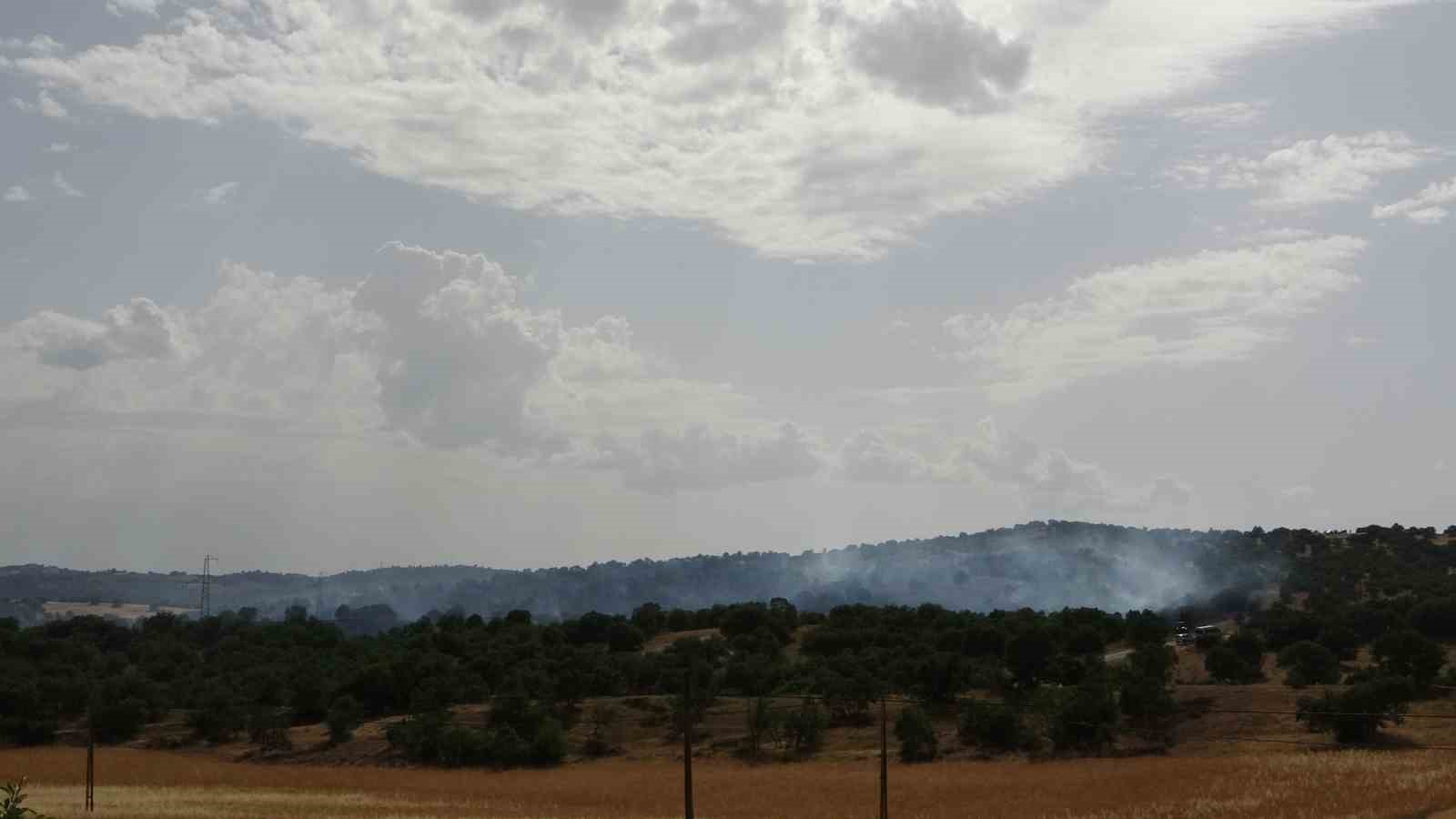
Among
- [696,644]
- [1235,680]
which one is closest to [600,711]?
[696,644]

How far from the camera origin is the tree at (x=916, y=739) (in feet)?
284

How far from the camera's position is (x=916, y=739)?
8675 centimetres

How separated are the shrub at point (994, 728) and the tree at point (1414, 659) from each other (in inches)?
897

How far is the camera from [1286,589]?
174 meters

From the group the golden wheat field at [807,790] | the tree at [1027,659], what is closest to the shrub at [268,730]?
the golden wheat field at [807,790]

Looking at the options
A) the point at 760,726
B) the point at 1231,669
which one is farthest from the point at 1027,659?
the point at 760,726

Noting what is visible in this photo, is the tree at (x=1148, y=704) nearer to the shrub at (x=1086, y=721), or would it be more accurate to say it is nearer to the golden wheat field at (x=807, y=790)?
the shrub at (x=1086, y=721)

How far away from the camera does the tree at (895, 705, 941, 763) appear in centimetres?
8650

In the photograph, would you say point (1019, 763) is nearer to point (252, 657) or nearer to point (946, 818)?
point (946, 818)

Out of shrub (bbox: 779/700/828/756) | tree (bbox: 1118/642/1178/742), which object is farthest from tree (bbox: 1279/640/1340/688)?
shrub (bbox: 779/700/828/756)

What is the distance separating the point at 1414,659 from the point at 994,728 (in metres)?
26.0

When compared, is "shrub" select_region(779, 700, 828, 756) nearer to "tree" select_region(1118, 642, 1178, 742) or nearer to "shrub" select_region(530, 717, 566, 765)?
"shrub" select_region(530, 717, 566, 765)

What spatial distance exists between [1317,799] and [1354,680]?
33763 millimetres

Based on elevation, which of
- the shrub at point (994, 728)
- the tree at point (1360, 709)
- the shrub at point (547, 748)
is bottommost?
the shrub at point (547, 748)
